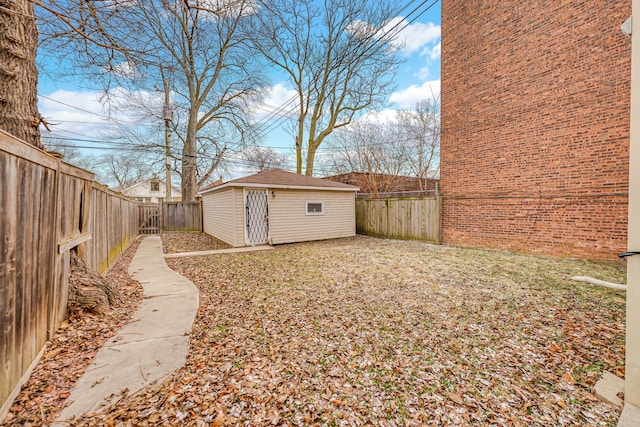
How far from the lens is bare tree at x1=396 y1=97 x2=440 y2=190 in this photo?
1554 centimetres

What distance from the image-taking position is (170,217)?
46.7 feet

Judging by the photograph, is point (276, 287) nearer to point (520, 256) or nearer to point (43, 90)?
point (43, 90)

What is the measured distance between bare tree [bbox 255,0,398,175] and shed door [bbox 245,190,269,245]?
7.42 m

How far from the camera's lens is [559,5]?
6.40 meters

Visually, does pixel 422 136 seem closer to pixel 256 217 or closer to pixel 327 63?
pixel 327 63

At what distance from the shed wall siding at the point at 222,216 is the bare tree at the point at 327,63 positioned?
6469 mm

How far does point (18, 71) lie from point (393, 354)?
4.50m

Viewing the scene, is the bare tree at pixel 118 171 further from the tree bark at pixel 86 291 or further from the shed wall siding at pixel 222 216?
the tree bark at pixel 86 291

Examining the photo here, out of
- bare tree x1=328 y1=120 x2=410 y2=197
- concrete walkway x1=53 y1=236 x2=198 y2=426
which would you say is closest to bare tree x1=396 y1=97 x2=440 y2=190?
bare tree x1=328 y1=120 x2=410 y2=197

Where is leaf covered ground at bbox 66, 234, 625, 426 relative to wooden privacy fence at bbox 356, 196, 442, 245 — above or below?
below

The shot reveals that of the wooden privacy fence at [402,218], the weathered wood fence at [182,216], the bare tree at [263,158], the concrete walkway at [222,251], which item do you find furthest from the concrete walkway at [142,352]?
the bare tree at [263,158]

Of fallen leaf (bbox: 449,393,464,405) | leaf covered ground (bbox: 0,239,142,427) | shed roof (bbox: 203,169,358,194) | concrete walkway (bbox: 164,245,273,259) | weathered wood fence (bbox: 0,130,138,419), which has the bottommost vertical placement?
fallen leaf (bbox: 449,393,464,405)

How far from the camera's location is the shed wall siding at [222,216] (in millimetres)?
8883

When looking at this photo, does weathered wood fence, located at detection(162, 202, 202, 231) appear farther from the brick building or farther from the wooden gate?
the brick building
